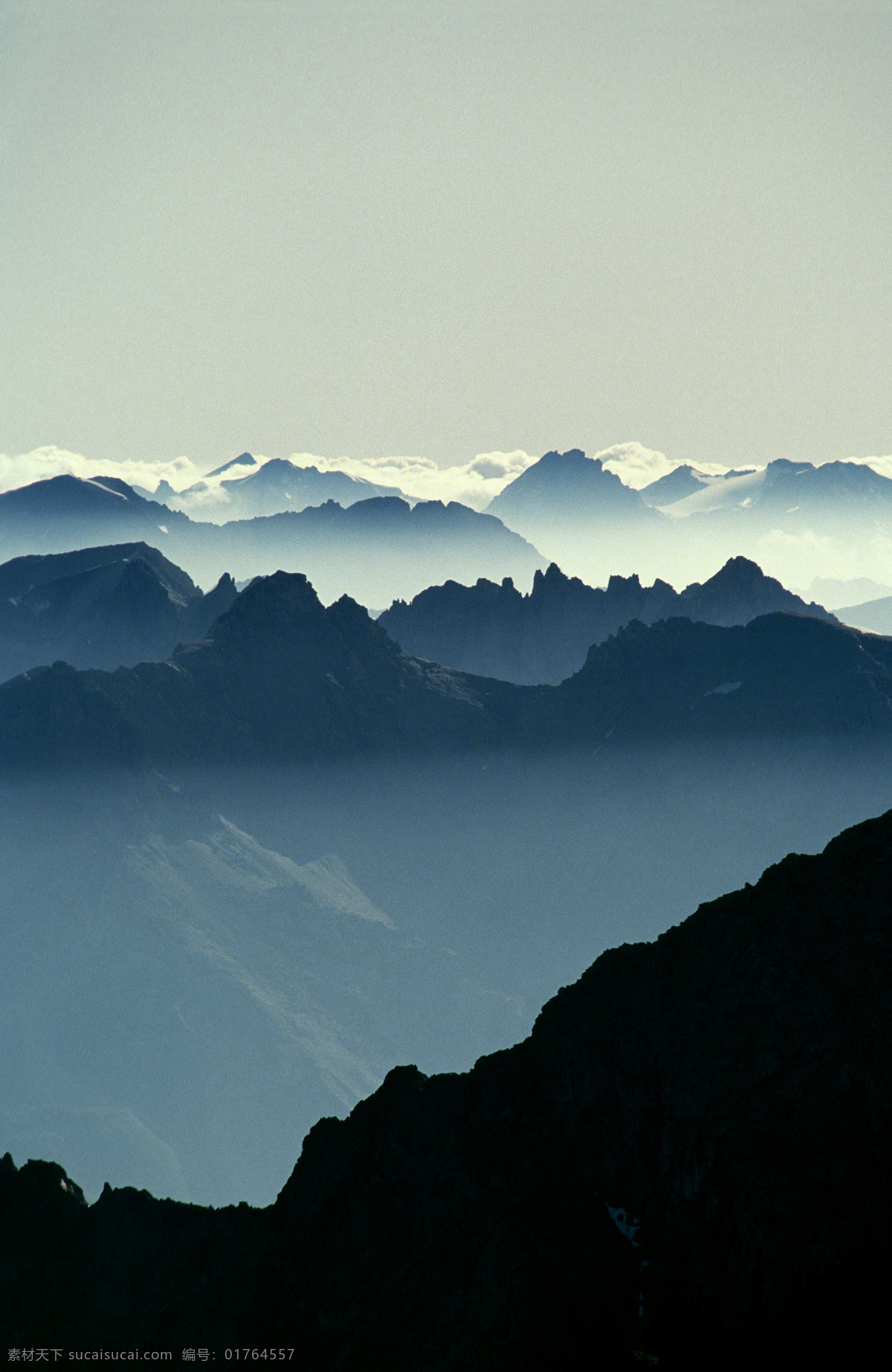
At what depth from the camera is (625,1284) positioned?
82312 mm

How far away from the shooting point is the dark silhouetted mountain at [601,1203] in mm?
76312

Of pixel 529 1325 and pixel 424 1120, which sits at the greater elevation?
pixel 424 1120

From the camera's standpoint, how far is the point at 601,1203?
289ft

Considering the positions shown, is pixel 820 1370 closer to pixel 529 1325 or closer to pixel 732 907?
pixel 529 1325

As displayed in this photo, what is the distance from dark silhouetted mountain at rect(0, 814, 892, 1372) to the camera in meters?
76.3

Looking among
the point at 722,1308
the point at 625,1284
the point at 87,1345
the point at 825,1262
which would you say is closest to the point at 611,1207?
the point at 625,1284

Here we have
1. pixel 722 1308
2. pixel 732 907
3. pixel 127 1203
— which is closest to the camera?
pixel 722 1308

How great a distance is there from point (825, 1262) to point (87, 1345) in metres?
59.2

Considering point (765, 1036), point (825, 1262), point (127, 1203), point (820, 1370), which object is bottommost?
point (820, 1370)

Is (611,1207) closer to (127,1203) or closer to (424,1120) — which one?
(424,1120)

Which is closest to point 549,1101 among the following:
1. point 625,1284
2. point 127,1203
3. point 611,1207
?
point 611,1207

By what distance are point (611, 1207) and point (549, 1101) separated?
408 inches

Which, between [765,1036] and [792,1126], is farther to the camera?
[765,1036]

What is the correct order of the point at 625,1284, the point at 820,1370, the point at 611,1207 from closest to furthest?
the point at 820,1370 → the point at 625,1284 → the point at 611,1207
